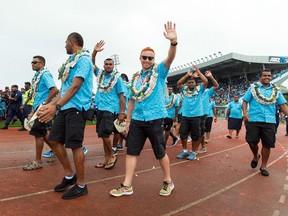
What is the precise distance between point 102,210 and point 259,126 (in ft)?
12.4

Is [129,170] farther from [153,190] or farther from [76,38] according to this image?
[76,38]

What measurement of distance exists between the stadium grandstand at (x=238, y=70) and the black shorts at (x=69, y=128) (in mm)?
34921

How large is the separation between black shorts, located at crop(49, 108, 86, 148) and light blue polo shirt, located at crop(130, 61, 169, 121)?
33.2 inches

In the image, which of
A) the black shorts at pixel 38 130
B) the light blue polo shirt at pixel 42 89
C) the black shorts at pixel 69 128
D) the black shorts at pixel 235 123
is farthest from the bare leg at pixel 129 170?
the black shorts at pixel 235 123

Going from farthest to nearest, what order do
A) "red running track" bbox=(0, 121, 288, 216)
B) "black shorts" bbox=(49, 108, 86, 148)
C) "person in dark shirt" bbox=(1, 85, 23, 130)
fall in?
1. "person in dark shirt" bbox=(1, 85, 23, 130)
2. "black shorts" bbox=(49, 108, 86, 148)
3. "red running track" bbox=(0, 121, 288, 216)

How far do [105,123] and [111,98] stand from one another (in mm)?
525

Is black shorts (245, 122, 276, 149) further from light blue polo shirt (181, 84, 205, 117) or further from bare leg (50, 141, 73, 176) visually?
bare leg (50, 141, 73, 176)

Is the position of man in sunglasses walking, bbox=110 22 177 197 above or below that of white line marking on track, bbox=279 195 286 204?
above

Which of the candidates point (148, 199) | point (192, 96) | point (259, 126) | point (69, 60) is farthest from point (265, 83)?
point (69, 60)

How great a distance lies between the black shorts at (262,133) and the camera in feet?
18.0

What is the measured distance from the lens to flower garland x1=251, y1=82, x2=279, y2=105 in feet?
18.2

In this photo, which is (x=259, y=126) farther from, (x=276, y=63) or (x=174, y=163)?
(x=276, y=63)

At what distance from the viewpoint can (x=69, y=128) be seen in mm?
3592

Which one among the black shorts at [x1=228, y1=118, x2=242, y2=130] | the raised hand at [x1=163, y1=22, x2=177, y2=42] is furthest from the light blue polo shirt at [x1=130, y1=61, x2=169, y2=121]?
the black shorts at [x1=228, y1=118, x2=242, y2=130]
